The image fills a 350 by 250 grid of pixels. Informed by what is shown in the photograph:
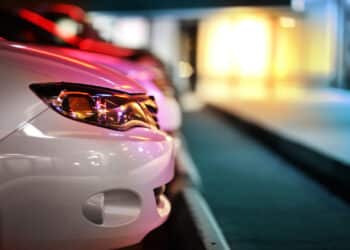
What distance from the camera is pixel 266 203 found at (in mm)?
6340

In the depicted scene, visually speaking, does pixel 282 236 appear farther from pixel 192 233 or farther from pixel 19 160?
pixel 19 160

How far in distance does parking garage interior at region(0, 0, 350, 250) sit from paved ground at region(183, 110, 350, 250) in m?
0.01

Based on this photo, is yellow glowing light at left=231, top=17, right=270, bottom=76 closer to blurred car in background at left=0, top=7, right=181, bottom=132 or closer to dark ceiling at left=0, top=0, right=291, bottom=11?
dark ceiling at left=0, top=0, right=291, bottom=11

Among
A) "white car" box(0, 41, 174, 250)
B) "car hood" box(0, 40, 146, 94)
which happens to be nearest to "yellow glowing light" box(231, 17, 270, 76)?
"car hood" box(0, 40, 146, 94)

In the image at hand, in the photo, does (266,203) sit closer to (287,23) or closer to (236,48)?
(287,23)

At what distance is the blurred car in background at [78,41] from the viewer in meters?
6.96

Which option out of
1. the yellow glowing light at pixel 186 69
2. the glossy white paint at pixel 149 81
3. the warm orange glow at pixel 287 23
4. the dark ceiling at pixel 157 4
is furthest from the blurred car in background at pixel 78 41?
the yellow glowing light at pixel 186 69

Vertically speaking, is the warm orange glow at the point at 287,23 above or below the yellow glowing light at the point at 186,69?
above

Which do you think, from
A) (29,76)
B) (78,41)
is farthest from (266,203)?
(78,41)

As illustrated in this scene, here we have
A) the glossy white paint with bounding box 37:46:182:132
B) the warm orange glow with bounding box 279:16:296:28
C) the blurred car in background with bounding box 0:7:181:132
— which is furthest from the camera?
the warm orange glow with bounding box 279:16:296:28

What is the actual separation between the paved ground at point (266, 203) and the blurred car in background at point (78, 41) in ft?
2.73

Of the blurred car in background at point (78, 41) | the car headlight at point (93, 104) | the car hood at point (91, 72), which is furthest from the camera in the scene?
the blurred car in background at point (78, 41)

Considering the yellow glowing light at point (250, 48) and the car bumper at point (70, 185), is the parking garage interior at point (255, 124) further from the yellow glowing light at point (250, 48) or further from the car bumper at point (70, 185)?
the car bumper at point (70, 185)

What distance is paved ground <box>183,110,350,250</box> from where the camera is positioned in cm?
509
